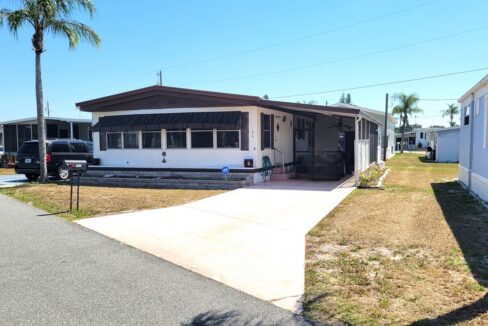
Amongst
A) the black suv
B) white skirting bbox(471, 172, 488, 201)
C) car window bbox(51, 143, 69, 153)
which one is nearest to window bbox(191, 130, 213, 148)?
the black suv

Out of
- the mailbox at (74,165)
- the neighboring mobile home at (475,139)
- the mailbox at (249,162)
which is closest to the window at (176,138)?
the mailbox at (249,162)

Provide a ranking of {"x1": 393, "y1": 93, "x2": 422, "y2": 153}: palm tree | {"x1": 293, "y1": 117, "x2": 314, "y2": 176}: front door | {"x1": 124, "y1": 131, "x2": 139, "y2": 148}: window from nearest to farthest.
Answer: {"x1": 124, "y1": 131, "x2": 139, "y2": 148}: window < {"x1": 293, "y1": 117, "x2": 314, "y2": 176}: front door < {"x1": 393, "y1": 93, "x2": 422, "y2": 153}: palm tree

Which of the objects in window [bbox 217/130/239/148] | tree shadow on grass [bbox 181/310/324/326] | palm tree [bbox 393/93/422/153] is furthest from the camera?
palm tree [bbox 393/93/422/153]

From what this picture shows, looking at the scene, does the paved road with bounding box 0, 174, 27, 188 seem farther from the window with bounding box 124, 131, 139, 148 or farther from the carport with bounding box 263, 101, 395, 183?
the carport with bounding box 263, 101, 395, 183

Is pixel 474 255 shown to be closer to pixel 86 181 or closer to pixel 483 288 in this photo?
pixel 483 288

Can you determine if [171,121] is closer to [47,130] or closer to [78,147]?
[78,147]

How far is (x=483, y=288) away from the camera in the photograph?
4.44 meters

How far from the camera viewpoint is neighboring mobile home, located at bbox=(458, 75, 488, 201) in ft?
32.1

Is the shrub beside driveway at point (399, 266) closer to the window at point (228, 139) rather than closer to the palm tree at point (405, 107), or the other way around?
the window at point (228, 139)

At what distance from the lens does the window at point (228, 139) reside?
15.3 metres

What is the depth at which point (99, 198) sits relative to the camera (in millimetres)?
11680

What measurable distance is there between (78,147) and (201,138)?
649 cm

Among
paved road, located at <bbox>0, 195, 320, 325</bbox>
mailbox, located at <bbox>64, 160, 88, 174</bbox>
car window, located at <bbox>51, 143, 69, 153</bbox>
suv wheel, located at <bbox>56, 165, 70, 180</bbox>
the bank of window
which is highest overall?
the bank of window

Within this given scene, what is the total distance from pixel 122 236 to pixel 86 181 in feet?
32.5
